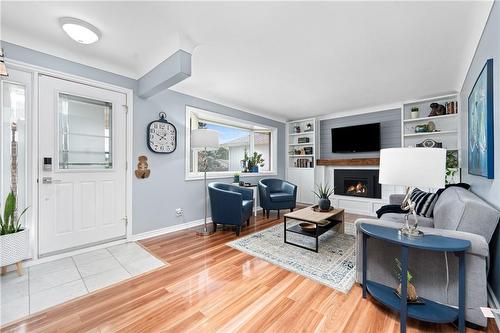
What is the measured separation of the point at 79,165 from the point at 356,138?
5146 millimetres

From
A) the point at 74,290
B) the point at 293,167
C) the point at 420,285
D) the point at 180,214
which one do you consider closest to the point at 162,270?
the point at 74,290

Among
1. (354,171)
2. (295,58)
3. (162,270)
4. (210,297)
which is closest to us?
(210,297)

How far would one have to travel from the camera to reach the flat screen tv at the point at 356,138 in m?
4.50

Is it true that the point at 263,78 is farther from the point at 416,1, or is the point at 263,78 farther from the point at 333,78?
the point at 416,1

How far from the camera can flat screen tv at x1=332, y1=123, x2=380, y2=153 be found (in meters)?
4.50

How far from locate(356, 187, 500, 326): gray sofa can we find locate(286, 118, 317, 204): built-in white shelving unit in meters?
3.47

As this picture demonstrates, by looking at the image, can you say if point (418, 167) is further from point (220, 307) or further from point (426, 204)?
point (220, 307)

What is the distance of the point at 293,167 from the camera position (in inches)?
228

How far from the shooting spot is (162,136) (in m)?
3.24

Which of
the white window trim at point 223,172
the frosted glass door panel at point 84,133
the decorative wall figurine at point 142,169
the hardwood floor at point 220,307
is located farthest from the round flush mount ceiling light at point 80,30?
the hardwood floor at point 220,307

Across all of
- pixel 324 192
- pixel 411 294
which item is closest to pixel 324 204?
pixel 324 192

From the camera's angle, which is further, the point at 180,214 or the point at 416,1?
the point at 180,214

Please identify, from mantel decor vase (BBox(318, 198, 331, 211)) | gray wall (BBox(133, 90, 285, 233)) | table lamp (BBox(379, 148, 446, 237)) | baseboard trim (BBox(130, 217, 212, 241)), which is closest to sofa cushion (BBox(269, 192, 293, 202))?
mantel decor vase (BBox(318, 198, 331, 211))

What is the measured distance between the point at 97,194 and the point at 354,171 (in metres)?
4.92
